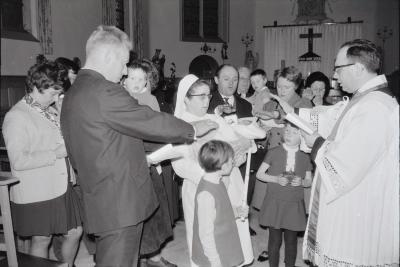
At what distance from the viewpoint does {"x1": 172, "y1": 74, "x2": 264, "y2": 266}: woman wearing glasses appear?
8.67 feet

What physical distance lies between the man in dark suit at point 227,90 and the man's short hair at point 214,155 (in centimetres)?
142

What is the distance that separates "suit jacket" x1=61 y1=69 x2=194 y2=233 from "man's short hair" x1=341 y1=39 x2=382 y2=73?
3.58 feet

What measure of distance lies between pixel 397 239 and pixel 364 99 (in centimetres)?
83

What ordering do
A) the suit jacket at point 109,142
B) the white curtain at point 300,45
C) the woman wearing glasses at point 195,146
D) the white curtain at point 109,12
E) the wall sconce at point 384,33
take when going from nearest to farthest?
the suit jacket at point 109,142, the woman wearing glasses at point 195,146, the white curtain at point 109,12, the wall sconce at point 384,33, the white curtain at point 300,45

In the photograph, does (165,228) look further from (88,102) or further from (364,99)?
(364,99)

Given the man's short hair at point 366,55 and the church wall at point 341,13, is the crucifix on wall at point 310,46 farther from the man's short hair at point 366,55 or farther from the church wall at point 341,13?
the man's short hair at point 366,55

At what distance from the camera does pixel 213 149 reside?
2314 mm

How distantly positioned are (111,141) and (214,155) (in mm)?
632


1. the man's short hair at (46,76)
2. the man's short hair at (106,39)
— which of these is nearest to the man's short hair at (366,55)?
the man's short hair at (106,39)

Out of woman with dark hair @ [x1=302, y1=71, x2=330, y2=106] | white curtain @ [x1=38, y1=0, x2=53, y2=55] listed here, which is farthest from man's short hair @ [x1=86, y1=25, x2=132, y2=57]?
white curtain @ [x1=38, y1=0, x2=53, y2=55]

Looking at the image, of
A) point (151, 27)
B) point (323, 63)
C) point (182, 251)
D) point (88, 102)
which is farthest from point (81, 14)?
point (323, 63)

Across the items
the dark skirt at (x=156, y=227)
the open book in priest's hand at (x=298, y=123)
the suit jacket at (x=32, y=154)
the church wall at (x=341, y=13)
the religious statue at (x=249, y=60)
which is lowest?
the dark skirt at (x=156, y=227)

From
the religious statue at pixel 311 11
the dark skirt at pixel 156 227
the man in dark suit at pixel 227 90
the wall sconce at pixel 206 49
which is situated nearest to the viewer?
the dark skirt at pixel 156 227

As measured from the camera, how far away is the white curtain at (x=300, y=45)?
14250 mm
